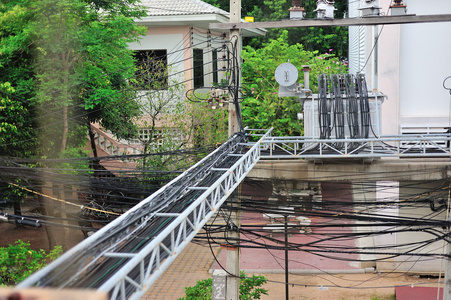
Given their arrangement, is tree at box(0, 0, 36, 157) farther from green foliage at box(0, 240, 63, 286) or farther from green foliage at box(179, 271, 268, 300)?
green foliage at box(179, 271, 268, 300)

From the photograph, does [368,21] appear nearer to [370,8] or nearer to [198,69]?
[370,8]

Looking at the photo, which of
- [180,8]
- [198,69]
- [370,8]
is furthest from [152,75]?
[370,8]

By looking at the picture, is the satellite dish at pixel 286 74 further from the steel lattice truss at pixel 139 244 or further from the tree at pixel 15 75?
the tree at pixel 15 75

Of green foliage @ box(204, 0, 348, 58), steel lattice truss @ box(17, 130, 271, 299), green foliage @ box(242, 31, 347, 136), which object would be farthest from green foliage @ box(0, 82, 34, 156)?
green foliage @ box(204, 0, 348, 58)

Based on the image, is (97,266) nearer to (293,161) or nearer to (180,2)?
(293,161)

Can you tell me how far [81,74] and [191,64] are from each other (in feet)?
29.9

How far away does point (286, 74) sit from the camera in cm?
1348

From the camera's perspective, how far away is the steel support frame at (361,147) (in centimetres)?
1278

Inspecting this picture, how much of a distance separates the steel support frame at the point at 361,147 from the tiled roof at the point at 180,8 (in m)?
11.3

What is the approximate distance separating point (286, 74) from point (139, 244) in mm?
7562

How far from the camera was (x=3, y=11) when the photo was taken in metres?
15.3

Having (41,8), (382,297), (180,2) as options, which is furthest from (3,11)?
(382,297)

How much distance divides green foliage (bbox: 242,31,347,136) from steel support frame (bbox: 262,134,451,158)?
8024mm

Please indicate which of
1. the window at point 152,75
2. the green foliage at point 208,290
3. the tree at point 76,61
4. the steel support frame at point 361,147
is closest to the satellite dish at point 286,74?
the steel support frame at point 361,147
